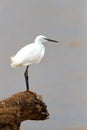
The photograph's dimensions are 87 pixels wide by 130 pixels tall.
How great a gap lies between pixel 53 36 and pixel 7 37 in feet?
1.06

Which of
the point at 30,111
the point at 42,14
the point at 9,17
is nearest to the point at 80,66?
the point at 42,14

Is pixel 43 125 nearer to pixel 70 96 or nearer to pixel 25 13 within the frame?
pixel 70 96

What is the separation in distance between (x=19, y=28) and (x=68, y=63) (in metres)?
0.42

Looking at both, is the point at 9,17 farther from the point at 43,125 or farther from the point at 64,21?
the point at 43,125

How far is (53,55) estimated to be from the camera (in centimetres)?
238

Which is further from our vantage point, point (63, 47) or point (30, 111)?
point (63, 47)

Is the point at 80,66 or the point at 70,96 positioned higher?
the point at 80,66

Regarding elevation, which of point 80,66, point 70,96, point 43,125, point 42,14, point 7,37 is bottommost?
point 43,125

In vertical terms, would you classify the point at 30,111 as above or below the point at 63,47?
below

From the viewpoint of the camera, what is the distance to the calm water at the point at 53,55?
2330 millimetres

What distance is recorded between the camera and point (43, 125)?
235cm

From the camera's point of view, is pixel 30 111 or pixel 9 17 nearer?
pixel 30 111

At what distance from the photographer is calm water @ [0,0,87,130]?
91.7 inches

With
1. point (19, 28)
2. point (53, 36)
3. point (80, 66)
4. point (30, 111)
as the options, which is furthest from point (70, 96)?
point (30, 111)
